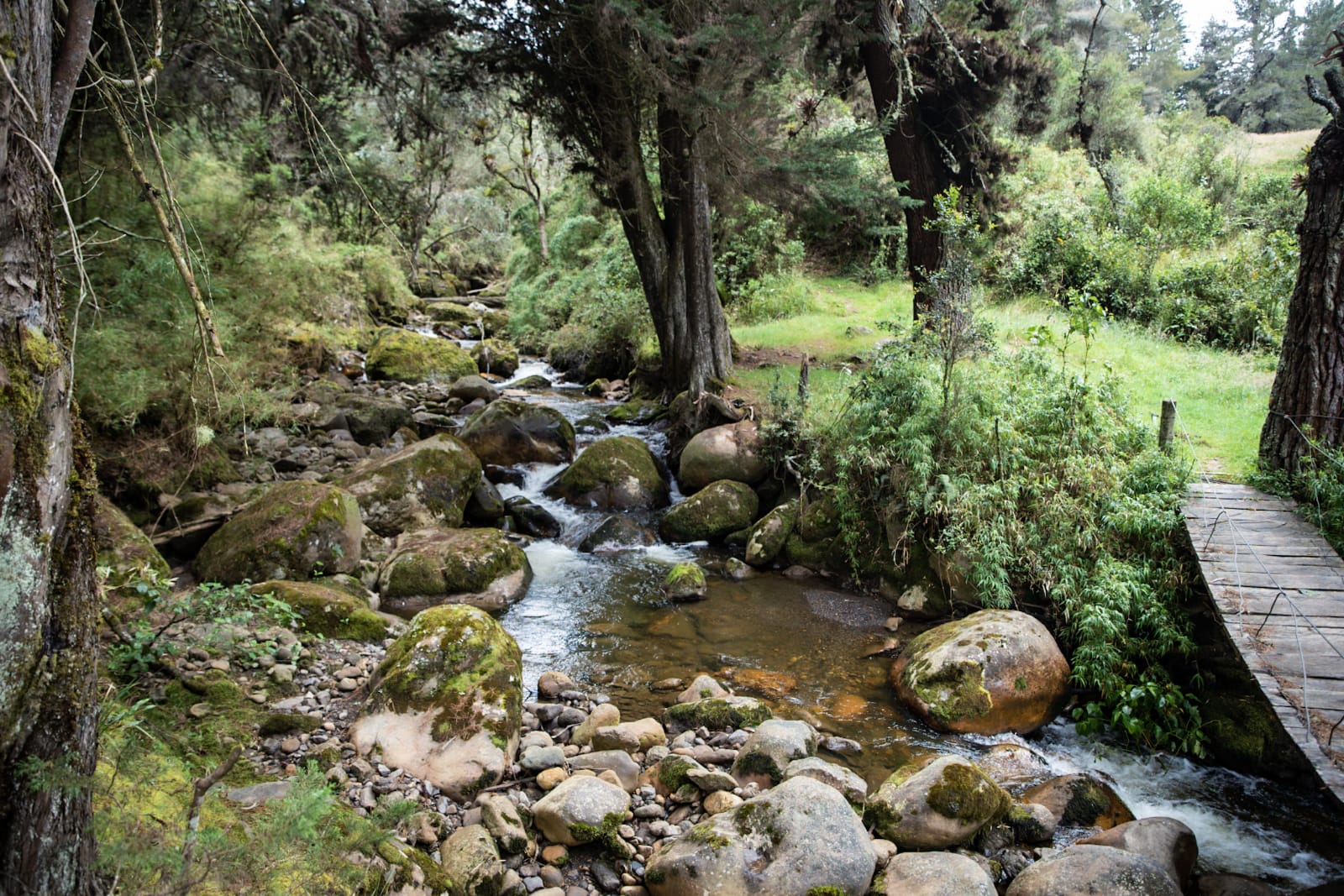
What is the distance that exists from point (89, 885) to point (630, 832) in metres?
2.90

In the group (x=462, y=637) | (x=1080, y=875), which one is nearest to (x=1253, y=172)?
(x=1080, y=875)

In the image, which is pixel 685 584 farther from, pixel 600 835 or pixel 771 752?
pixel 600 835

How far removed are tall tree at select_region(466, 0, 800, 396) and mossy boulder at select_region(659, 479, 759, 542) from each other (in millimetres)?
2713

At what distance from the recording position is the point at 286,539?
713 centimetres

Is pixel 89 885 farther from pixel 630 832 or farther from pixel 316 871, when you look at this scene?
pixel 630 832

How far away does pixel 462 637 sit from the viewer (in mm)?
5383

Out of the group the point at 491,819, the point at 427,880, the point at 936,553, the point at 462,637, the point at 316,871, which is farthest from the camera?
the point at 936,553

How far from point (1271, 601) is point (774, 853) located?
4.01 meters

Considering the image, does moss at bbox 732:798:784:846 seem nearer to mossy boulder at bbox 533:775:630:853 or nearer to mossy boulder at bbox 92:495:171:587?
mossy boulder at bbox 533:775:630:853

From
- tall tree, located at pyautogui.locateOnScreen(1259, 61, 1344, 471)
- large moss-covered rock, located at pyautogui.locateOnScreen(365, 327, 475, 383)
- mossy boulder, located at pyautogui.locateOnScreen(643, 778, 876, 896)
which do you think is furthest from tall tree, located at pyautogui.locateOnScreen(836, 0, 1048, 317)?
large moss-covered rock, located at pyautogui.locateOnScreen(365, 327, 475, 383)

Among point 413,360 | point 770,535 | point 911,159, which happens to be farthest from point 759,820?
point 413,360

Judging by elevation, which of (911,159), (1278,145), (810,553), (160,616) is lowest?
(810,553)

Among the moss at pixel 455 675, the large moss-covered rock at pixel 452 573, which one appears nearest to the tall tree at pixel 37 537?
the moss at pixel 455 675

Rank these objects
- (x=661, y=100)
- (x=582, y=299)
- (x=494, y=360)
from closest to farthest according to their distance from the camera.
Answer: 1. (x=661, y=100)
2. (x=582, y=299)
3. (x=494, y=360)
